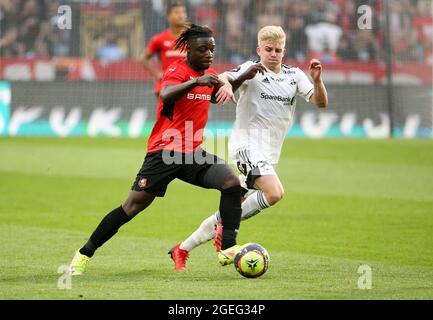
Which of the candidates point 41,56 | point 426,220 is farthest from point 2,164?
point 426,220

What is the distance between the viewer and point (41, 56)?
2628cm

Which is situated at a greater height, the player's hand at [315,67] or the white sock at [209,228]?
the player's hand at [315,67]

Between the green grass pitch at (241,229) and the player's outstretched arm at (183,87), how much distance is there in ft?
4.82

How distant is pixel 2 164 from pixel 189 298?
12.8 meters

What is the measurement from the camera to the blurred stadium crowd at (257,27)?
26625mm

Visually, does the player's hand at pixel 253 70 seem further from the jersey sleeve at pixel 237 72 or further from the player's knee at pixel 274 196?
the player's knee at pixel 274 196

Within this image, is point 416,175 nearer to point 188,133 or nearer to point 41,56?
point 188,133

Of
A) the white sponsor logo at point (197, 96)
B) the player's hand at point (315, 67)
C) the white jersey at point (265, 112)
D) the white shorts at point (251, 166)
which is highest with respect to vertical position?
the player's hand at point (315, 67)

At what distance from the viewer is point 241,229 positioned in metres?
11.9

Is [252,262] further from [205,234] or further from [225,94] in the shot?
[225,94]

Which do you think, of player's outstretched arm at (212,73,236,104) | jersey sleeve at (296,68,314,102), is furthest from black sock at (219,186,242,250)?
jersey sleeve at (296,68,314,102)

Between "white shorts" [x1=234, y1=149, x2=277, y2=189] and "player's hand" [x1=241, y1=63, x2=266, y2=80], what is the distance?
83 centimetres

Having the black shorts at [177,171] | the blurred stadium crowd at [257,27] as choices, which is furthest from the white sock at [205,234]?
the blurred stadium crowd at [257,27]

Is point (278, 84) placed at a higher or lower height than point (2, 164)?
higher
